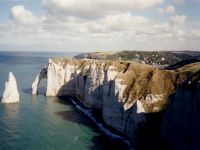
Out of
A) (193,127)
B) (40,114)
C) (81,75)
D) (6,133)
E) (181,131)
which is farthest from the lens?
(81,75)

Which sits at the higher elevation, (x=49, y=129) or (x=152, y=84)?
(x=152, y=84)

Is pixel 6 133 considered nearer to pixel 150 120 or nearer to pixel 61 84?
pixel 150 120

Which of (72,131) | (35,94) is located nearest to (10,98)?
(35,94)

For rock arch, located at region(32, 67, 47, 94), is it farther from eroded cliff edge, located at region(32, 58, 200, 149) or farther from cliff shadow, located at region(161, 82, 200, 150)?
cliff shadow, located at region(161, 82, 200, 150)

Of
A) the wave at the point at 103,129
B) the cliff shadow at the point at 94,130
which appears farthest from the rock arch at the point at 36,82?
the wave at the point at 103,129

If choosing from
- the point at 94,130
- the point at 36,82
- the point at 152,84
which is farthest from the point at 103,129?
the point at 36,82

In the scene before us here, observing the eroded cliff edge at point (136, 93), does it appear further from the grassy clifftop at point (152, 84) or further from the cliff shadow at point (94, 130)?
the cliff shadow at point (94, 130)

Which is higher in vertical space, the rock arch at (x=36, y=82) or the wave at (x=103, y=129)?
the rock arch at (x=36, y=82)

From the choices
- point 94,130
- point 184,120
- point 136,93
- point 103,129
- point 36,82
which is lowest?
point 94,130

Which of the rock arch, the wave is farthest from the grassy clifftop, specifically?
the rock arch

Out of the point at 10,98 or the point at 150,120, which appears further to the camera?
the point at 10,98

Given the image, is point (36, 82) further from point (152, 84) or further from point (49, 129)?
point (152, 84)
